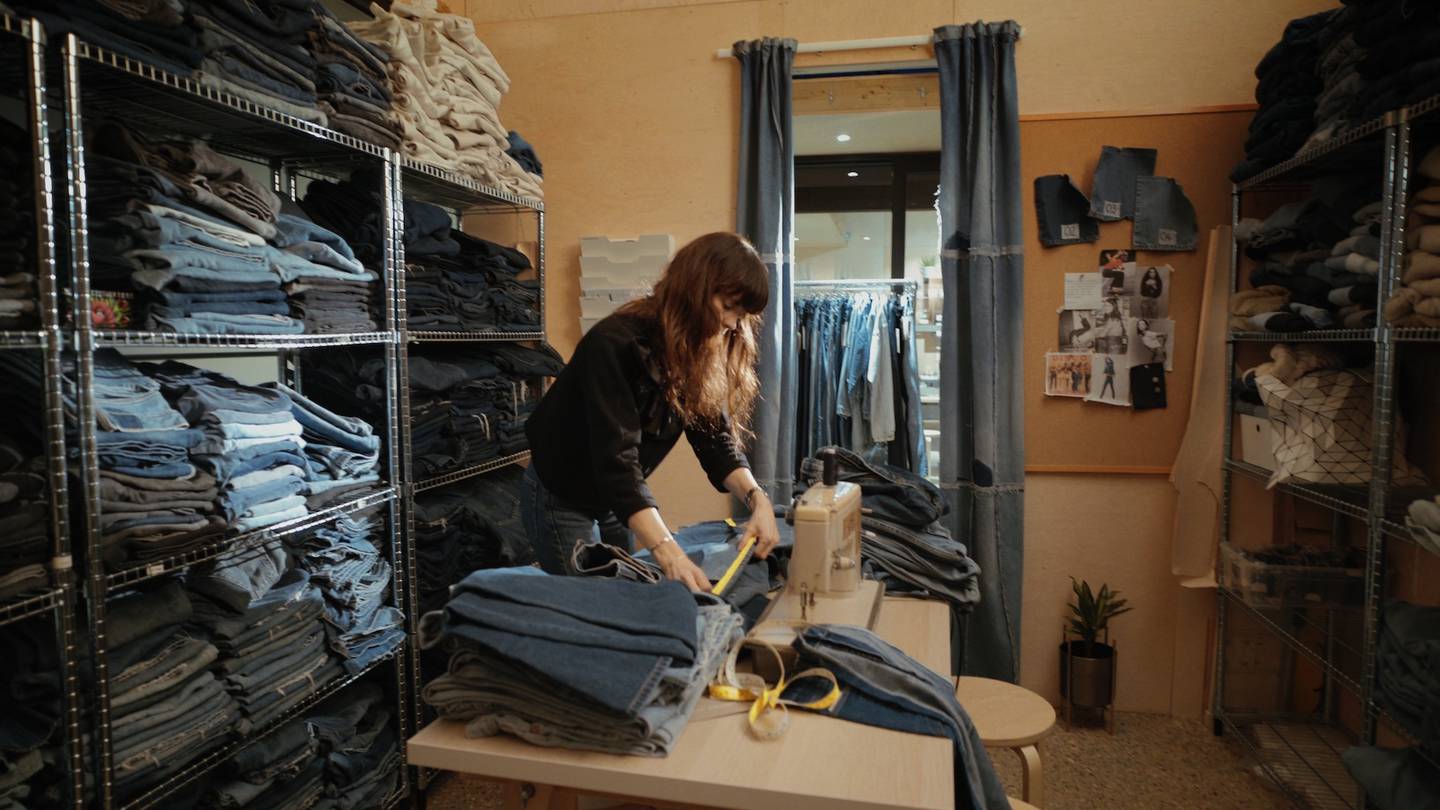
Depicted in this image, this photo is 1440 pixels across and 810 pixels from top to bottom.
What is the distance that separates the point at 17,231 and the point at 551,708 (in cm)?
123

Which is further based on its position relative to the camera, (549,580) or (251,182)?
(251,182)

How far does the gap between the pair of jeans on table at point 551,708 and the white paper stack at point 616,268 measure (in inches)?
91.3

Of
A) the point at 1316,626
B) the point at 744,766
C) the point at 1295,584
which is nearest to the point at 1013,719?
the point at 744,766

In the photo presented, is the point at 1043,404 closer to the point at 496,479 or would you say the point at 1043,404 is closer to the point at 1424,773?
the point at 1424,773

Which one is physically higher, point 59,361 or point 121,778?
point 59,361

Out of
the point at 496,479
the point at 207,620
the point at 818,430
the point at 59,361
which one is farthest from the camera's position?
the point at 818,430

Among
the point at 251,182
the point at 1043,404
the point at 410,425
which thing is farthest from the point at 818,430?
the point at 251,182

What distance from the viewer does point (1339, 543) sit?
2.96 metres

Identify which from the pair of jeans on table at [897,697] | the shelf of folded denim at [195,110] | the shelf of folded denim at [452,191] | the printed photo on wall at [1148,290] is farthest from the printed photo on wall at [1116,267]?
the shelf of folded denim at [195,110]

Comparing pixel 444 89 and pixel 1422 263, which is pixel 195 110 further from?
pixel 1422 263

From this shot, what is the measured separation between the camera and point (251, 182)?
205 centimetres

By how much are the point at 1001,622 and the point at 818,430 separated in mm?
1184

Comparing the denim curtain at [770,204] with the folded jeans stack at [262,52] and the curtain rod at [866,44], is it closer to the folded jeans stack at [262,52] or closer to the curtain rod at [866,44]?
the curtain rod at [866,44]

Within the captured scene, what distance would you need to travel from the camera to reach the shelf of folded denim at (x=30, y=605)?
1.43 metres
